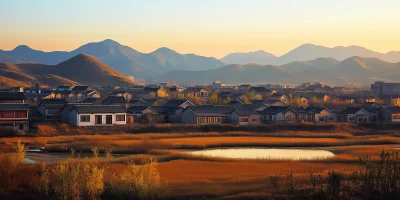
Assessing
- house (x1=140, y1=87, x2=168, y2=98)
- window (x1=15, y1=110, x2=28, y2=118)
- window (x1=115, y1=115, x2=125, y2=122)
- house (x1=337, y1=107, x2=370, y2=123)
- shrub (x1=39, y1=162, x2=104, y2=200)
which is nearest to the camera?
shrub (x1=39, y1=162, x2=104, y2=200)

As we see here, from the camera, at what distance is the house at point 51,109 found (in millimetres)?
49219

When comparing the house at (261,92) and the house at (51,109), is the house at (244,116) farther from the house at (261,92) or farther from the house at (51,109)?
the house at (261,92)

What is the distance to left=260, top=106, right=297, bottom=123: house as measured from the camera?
5284 centimetres

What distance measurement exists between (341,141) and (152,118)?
18444mm

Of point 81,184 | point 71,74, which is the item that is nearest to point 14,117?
point 81,184

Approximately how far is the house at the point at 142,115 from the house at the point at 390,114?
21.9m

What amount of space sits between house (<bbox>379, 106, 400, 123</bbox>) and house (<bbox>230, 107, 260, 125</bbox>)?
42.0ft

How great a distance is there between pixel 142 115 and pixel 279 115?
1325 centimetres

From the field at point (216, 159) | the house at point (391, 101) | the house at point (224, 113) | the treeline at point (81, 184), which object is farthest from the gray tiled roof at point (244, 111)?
the treeline at point (81, 184)

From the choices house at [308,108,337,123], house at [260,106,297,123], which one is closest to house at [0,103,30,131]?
house at [260,106,297,123]

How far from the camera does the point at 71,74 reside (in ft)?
502

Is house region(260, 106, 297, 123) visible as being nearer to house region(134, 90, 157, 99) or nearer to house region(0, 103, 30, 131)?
house region(0, 103, 30, 131)

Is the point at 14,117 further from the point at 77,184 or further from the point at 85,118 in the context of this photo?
Result: the point at 77,184

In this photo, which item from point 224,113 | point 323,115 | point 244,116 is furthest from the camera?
point 323,115
